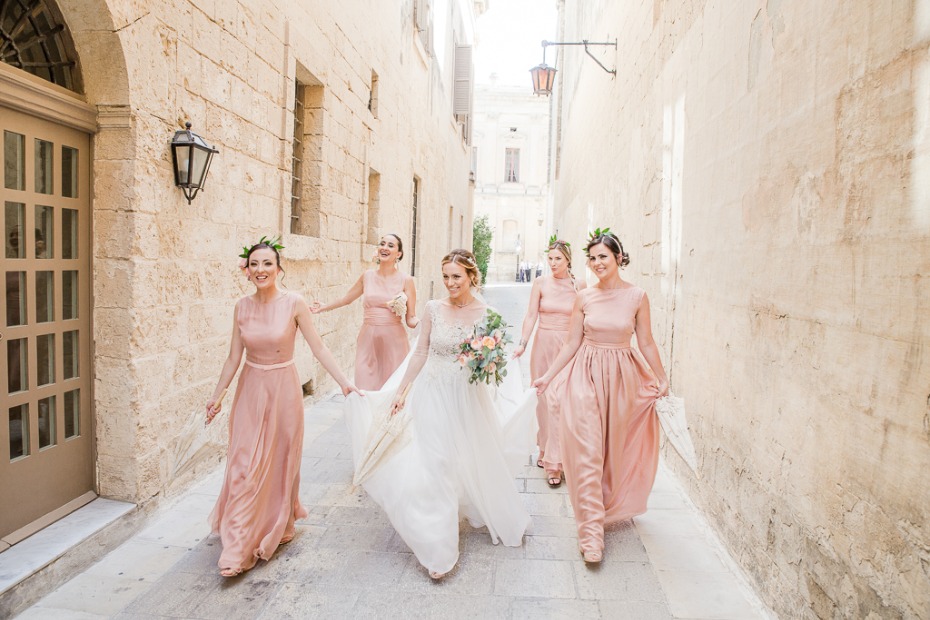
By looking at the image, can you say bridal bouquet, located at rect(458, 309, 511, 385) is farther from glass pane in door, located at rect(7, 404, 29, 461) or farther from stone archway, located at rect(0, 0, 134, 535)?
glass pane in door, located at rect(7, 404, 29, 461)

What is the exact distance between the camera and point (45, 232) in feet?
12.0

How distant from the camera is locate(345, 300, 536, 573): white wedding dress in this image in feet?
12.3

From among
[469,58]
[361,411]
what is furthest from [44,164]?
[469,58]

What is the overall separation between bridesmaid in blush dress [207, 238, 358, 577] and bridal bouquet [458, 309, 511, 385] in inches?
36.0

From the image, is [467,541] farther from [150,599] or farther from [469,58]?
[469,58]

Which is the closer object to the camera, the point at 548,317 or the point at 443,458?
the point at 443,458

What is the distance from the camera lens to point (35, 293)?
3574 millimetres

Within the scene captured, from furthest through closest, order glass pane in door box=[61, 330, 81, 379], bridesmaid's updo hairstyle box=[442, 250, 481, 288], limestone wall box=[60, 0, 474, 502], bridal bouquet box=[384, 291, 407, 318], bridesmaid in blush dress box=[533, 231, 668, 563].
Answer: bridal bouquet box=[384, 291, 407, 318] < bridesmaid in blush dress box=[533, 231, 668, 563] < bridesmaid's updo hairstyle box=[442, 250, 481, 288] < limestone wall box=[60, 0, 474, 502] < glass pane in door box=[61, 330, 81, 379]

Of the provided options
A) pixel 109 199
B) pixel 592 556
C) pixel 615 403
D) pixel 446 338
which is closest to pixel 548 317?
pixel 615 403

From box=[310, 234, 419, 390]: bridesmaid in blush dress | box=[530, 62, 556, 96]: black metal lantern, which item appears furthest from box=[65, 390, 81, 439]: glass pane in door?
box=[530, 62, 556, 96]: black metal lantern

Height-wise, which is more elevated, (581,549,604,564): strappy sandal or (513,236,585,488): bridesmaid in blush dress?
(513,236,585,488): bridesmaid in blush dress

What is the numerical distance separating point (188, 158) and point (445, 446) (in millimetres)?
2532

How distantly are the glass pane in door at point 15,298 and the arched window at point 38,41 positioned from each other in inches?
43.6

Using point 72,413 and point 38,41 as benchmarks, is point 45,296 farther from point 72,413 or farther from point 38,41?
point 38,41
